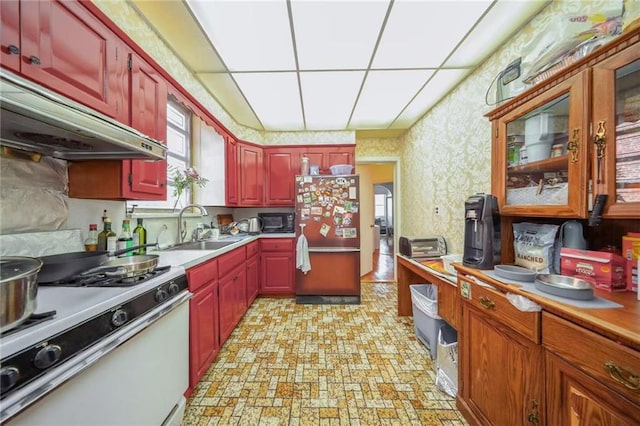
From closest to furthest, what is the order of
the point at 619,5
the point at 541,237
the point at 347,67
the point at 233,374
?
the point at 619,5 < the point at 541,237 < the point at 233,374 < the point at 347,67

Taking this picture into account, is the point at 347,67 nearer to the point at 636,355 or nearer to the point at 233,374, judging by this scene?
the point at 636,355

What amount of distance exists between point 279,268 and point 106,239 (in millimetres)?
2019

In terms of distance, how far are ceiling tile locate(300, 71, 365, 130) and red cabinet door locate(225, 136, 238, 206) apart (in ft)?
3.43

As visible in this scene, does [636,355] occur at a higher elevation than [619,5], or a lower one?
lower

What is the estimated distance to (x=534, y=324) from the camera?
91 centimetres

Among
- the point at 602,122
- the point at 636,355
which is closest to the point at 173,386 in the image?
the point at 636,355

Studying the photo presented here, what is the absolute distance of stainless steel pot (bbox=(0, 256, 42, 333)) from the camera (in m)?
0.58

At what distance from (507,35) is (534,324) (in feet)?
6.46

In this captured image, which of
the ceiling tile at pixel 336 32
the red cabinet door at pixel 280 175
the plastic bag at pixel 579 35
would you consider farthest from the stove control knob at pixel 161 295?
the red cabinet door at pixel 280 175

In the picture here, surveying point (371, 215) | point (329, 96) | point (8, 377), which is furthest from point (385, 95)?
point (8, 377)

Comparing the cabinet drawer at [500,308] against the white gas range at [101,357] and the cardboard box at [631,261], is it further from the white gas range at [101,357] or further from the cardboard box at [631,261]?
the white gas range at [101,357]

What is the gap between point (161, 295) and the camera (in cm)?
112

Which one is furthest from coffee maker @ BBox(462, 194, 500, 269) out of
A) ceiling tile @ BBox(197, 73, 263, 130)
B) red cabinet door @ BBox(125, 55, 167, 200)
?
ceiling tile @ BBox(197, 73, 263, 130)

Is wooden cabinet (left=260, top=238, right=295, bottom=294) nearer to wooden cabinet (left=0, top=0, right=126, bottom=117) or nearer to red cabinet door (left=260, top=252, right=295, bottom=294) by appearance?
red cabinet door (left=260, top=252, right=295, bottom=294)
